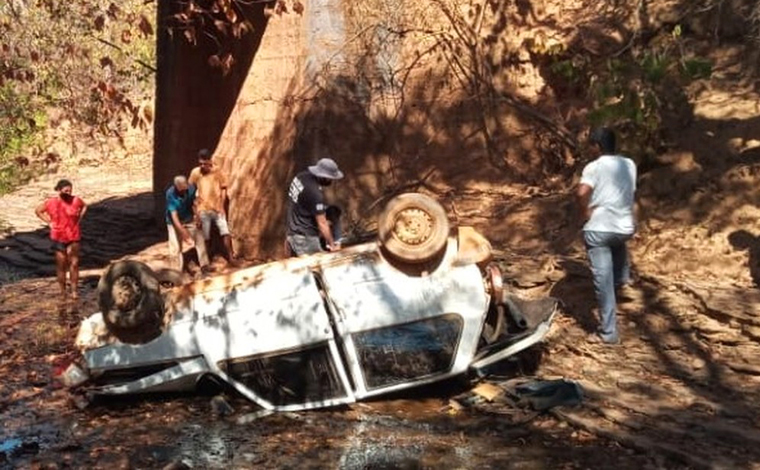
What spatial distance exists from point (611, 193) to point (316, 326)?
9.13 ft

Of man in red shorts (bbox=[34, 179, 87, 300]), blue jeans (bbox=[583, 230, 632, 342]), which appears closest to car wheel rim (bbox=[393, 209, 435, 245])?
blue jeans (bbox=[583, 230, 632, 342])

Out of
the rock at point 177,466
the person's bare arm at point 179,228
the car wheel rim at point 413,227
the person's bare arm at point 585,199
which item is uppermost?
the person's bare arm at point 585,199

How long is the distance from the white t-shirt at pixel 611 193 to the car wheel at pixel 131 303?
3.66 meters

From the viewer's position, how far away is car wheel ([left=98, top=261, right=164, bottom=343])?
6215mm

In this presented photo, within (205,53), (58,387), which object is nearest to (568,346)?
(58,387)

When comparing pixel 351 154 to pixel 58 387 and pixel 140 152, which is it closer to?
pixel 58 387

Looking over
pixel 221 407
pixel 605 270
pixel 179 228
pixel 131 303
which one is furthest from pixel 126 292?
pixel 179 228

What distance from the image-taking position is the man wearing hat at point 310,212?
7.94m

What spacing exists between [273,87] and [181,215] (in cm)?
231

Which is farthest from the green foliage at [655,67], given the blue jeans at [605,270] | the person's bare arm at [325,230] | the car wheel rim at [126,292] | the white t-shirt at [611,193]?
the car wheel rim at [126,292]

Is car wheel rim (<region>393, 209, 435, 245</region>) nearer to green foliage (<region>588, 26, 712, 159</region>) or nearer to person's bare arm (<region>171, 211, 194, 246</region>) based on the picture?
green foliage (<region>588, 26, 712, 159</region>)

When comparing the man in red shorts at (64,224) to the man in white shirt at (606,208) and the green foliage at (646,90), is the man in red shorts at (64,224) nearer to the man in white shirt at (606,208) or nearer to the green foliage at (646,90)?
the green foliage at (646,90)

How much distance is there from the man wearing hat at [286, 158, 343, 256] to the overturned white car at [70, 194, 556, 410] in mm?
1547

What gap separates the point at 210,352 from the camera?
20.5 ft
